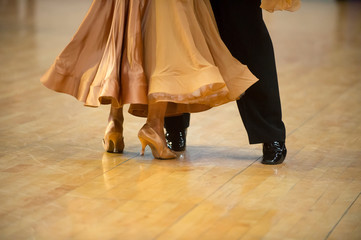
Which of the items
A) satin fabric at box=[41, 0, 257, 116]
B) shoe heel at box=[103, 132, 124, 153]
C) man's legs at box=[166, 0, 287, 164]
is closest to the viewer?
satin fabric at box=[41, 0, 257, 116]

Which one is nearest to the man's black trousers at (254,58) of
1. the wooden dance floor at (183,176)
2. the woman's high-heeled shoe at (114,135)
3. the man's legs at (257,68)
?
the man's legs at (257,68)

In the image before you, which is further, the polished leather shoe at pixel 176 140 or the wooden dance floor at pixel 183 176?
the polished leather shoe at pixel 176 140

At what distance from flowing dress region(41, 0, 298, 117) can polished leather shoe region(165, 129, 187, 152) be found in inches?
6.9

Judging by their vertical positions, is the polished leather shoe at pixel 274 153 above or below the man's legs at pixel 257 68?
below

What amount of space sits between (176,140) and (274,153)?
368 mm

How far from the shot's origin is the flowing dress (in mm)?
2133

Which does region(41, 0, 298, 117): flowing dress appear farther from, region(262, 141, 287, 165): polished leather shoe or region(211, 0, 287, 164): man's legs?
region(262, 141, 287, 165): polished leather shoe

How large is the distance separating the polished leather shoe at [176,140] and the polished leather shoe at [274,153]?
1.03 feet

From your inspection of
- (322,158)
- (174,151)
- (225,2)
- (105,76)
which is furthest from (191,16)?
(322,158)

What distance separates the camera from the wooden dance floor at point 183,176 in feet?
5.39

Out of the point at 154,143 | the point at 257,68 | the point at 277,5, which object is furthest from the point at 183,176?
the point at 277,5

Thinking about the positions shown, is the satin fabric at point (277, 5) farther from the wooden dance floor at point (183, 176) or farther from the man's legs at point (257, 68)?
the wooden dance floor at point (183, 176)

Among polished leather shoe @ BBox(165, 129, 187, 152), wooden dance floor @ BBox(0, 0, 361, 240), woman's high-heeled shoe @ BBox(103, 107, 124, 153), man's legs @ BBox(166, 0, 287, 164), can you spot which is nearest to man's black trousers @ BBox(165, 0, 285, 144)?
man's legs @ BBox(166, 0, 287, 164)

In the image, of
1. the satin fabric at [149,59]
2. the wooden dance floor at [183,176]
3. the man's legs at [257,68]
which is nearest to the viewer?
the wooden dance floor at [183,176]
